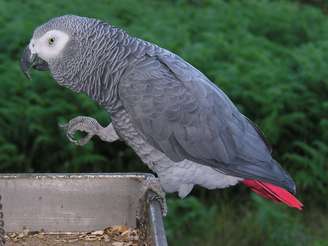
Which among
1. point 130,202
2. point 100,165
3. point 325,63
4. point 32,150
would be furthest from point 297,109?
point 130,202

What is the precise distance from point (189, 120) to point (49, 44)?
36 cm

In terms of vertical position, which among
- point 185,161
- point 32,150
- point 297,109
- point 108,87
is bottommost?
point 32,150

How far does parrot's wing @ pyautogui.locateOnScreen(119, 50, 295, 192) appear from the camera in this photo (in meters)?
1.51

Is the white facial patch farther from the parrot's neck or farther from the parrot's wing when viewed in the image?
the parrot's wing

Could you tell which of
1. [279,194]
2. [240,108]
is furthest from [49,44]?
[240,108]

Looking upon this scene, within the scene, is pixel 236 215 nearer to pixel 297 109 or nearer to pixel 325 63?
pixel 297 109

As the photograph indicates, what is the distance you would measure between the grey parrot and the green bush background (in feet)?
2.98

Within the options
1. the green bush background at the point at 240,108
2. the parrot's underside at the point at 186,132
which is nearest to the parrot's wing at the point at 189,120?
the parrot's underside at the point at 186,132

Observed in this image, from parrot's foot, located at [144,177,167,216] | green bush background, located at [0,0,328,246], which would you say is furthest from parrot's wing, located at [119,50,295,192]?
green bush background, located at [0,0,328,246]

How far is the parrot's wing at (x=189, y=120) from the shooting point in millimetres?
1512

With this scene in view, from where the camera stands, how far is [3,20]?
11.2ft

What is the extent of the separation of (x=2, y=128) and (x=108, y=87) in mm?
1343

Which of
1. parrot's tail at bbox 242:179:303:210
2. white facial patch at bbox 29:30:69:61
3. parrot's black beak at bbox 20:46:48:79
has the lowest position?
parrot's tail at bbox 242:179:303:210

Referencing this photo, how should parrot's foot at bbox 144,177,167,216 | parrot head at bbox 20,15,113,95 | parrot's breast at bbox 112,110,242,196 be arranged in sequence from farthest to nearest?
parrot's breast at bbox 112,110,242,196 < parrot head at bbox 20,15,113,95 < parrot's foot at bbox 144,177,167,216
